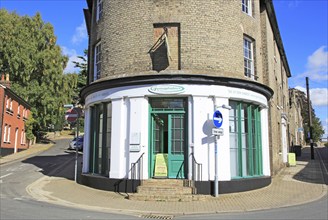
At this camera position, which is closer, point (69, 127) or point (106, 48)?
point (106, 48)

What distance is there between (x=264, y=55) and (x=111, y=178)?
10.7 m

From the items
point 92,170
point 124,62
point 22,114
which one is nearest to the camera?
point 124,62

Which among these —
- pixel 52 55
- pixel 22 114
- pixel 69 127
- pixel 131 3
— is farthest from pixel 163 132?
pixel 69 127

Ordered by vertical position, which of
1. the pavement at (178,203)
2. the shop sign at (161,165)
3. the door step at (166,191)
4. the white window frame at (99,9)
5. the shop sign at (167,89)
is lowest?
the pavement at (178,203)

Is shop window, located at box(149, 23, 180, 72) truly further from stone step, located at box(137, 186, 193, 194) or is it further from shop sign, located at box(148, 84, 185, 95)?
stone step, located at box(137, 186, 193, 194)

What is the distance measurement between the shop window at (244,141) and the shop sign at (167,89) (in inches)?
97.1

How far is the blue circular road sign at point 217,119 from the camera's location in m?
12.9

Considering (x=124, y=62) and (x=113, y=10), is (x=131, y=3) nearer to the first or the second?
(x=113, y=10)

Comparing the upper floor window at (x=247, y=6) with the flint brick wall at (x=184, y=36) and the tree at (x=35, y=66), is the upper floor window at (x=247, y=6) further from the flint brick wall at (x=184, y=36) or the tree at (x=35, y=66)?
the tree at (x=35, y=66)

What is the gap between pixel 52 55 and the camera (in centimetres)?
4359

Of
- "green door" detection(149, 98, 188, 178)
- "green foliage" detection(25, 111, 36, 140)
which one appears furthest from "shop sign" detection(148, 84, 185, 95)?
"green foliage" detection(25, 111, 36, 140)

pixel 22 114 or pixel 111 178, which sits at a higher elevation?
pixel 22 114

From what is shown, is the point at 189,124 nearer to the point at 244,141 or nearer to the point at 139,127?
the point at 139,127

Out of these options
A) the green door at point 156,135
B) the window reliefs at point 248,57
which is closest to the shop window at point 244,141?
the window reliefs at point 248,57
